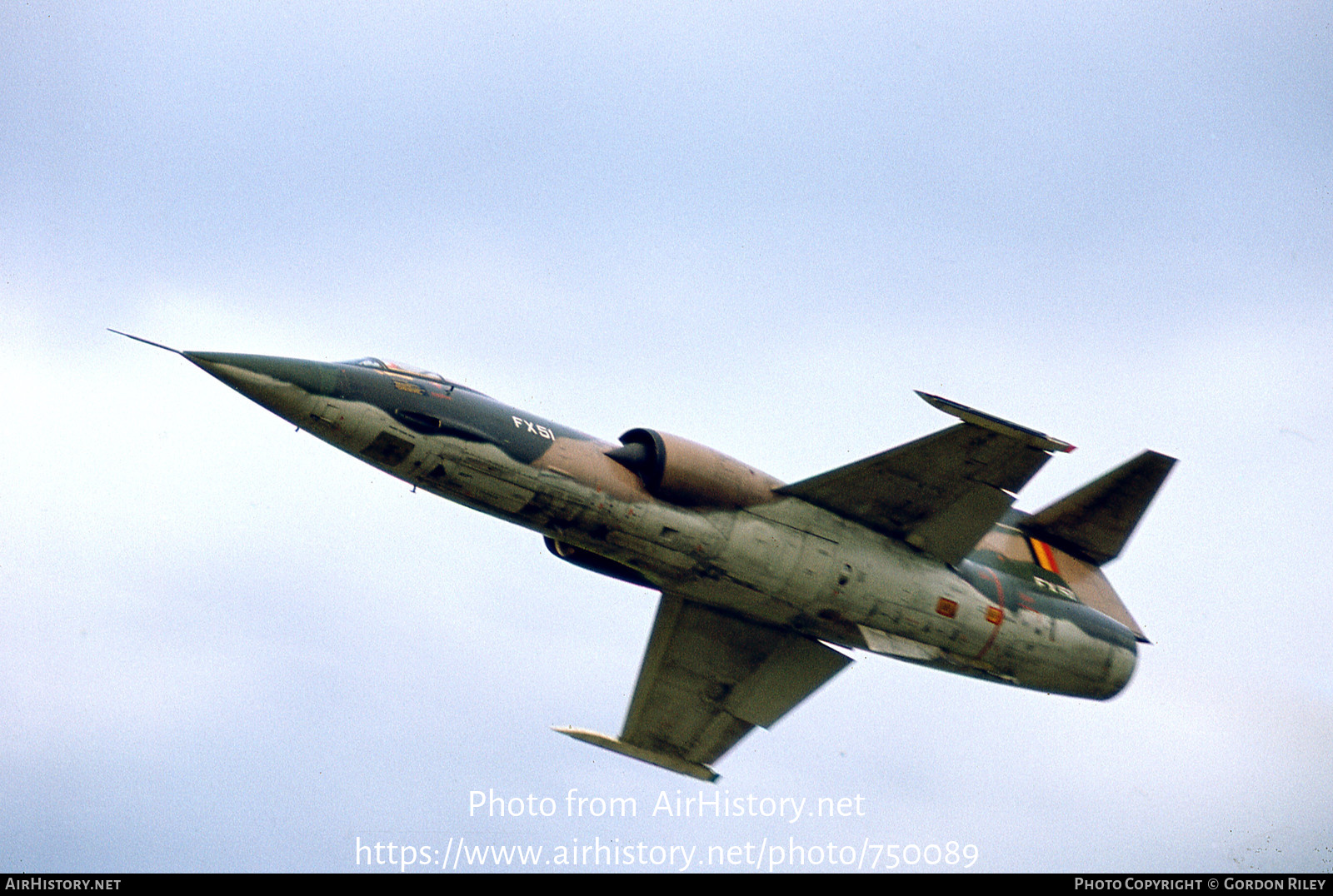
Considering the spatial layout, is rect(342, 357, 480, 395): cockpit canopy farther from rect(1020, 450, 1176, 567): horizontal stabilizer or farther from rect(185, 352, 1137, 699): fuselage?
rect(1020, 450, 1176, 567): horizontal stabilizer

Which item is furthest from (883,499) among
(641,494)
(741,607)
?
(641,494)

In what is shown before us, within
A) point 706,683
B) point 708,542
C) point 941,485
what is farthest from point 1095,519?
point 708,542

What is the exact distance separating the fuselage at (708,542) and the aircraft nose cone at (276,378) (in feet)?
0.07

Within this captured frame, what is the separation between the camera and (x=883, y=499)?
22.0 m

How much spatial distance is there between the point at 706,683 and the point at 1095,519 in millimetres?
8968

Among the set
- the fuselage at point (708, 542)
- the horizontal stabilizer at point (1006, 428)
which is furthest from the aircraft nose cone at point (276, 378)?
the horizontal stabilizer at point (1006, 428)

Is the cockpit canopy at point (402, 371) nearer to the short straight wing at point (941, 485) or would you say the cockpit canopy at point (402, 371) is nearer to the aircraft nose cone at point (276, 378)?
the aircraft nose cone at point (276, 378)

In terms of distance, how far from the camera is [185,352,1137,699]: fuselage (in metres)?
18.4

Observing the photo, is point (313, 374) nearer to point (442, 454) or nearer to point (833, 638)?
point (442, 454)

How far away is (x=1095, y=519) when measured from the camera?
2562 cm

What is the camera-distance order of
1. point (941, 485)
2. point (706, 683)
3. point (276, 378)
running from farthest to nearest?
1. point (706, 683)
2. point (941, 485)
3. point (276, 378)

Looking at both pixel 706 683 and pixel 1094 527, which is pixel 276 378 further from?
pixel 1094 527
